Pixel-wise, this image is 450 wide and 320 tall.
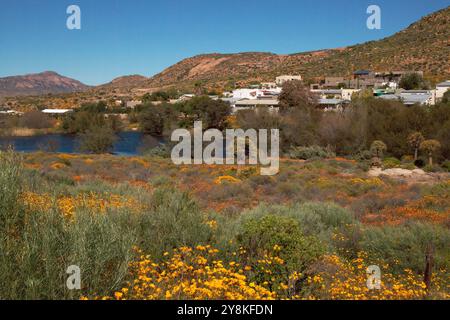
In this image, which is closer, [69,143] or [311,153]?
[311,153]

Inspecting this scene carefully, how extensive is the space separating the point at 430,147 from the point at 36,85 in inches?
6346

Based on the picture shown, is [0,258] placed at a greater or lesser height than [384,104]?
lesser

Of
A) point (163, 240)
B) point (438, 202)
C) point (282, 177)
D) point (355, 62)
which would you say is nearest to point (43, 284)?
point (163, 240)

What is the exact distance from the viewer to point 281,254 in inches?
262

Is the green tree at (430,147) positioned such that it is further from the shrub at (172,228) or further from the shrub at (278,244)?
the shrub at (172,228)

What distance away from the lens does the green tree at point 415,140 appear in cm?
3109

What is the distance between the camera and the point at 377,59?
92812mm

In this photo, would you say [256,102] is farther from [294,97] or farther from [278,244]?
[278,244]

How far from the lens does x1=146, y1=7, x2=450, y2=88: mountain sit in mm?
82312

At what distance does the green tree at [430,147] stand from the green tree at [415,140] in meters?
1.04

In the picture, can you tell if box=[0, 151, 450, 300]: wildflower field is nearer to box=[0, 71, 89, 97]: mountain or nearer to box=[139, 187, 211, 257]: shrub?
box=[139, 187, 211, 257]: shrub

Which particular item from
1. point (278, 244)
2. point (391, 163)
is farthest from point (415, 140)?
point (278, 244)
